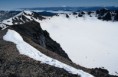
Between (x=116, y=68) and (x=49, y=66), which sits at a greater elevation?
(x=49, y=66)

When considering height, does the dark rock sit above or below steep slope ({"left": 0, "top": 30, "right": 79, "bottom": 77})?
below

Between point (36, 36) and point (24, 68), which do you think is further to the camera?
point (36, 36)

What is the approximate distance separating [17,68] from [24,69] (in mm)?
800

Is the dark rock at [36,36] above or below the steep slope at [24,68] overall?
below

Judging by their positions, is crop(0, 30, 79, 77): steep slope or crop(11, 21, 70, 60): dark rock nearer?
crop(0, 30, 79, 77): steep slope

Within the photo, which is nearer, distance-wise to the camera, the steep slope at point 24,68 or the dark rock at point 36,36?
the steep slope at point 24,68

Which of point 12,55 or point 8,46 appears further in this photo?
point 8,46

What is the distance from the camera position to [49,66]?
870 inches

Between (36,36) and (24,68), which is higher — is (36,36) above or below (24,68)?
below

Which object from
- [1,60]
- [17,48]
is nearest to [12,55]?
[1,60]

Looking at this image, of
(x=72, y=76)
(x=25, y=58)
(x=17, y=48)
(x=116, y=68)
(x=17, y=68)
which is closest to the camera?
(x=72, y=76)

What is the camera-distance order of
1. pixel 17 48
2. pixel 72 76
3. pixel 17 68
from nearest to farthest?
pixel 72 76 < pixel 17 68 < pixel 17 48

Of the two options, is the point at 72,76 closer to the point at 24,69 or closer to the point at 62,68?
the point at 62,68

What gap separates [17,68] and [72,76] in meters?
5.28
